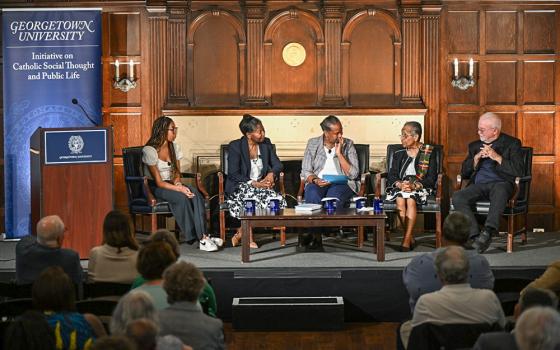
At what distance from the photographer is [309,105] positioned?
32.4ft

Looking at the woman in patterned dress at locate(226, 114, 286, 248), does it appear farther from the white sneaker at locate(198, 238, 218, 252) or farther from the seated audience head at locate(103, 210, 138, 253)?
Result: the seated audience head at locate(103, 210, 138, 253)

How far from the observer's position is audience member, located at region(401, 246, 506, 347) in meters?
4.47

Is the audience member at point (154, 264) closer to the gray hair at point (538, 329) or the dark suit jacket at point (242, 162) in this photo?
the gray hair at point (538, 329)

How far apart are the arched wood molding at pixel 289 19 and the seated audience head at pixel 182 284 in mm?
5703

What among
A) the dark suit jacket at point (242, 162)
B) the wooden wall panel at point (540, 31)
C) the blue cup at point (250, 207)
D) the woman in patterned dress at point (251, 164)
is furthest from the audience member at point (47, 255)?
the wooden wall panel at point (540, 31)

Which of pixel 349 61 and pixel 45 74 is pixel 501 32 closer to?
pixel 349 61

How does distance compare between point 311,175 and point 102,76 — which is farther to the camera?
point 102,76

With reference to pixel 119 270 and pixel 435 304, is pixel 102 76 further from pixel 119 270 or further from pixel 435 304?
pixel 435 304

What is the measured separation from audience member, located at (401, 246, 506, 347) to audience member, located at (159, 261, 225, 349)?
0.92 metres

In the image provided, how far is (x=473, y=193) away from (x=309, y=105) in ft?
6.90

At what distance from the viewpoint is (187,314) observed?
4258 mm

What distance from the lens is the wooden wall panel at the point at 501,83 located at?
986cm

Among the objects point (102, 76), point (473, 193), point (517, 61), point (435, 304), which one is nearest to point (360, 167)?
point (473, 193)

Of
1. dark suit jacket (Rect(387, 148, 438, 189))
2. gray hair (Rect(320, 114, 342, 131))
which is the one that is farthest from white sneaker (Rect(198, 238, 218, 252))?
dark suit jacket (Rect(387, 148, 438, 189))
